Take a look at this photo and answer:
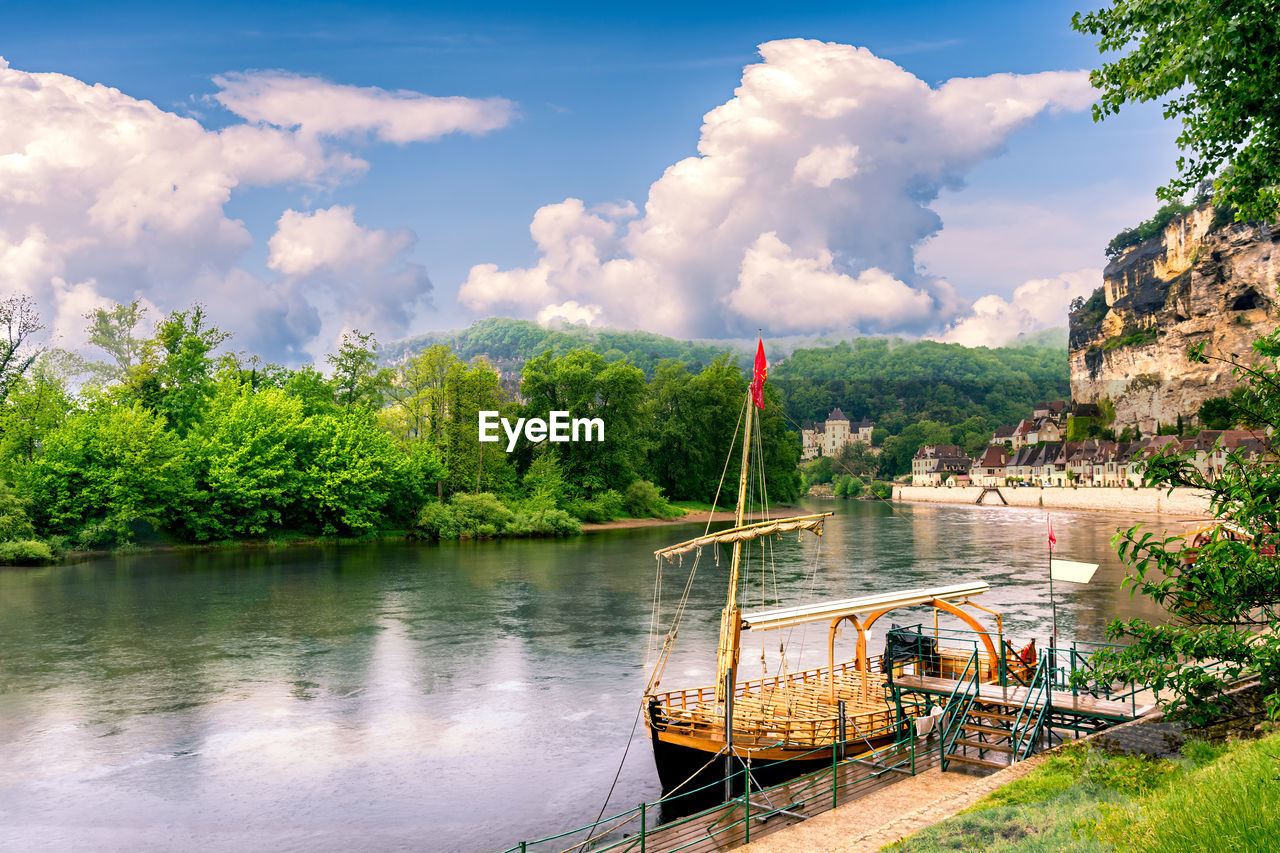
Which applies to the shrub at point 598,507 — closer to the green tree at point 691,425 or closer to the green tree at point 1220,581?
the green tree at point 691,425

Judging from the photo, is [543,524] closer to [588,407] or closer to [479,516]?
[479,516]

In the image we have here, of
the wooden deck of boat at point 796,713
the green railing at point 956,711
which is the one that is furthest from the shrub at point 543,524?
the green railing at point 956,711

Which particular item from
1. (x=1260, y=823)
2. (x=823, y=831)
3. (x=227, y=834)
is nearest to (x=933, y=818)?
(x=823, y=831)

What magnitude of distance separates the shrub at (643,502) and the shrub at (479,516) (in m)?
19.6

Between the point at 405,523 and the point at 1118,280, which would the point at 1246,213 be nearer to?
the point at 405,523

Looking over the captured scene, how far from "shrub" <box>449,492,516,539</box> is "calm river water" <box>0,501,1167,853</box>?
21.5m

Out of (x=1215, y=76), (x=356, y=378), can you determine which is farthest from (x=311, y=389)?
(x=1215, y=76)

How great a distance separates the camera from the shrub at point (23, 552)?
196 feet

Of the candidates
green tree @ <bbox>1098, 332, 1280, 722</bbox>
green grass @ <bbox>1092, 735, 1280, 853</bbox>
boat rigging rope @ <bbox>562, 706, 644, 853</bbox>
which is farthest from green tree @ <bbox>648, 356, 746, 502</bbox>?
green tree @ <bbox>1098, 332, 1280, 722</bbox>

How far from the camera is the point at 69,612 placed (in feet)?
136

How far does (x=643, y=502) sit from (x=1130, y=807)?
90.5 meters

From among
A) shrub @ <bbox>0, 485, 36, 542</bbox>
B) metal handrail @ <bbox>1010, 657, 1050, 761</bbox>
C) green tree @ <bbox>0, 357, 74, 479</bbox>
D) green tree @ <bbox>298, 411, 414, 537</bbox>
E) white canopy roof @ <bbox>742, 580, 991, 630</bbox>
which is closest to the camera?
metal handrail @ <bbox>1010, 657, 1050, 761</bbox>

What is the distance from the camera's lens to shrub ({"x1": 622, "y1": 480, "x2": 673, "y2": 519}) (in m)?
101

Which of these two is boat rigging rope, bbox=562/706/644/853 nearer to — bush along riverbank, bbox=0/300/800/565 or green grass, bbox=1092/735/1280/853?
green grass, bbox=1092/735/1280/853
